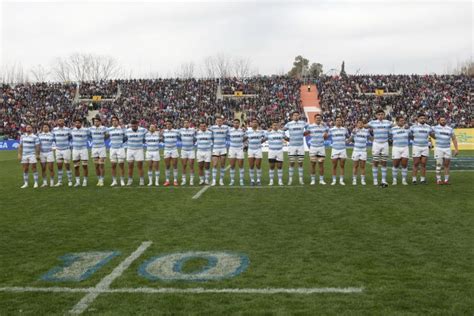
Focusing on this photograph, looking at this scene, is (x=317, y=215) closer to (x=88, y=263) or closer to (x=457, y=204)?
(x=457, y=204)

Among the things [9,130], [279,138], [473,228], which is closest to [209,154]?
[279,138]

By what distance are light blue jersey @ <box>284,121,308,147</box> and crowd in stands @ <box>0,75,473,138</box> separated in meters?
25.8

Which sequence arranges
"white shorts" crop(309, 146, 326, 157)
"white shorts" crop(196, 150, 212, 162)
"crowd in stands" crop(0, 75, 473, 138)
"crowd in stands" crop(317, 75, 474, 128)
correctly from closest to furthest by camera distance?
"white shorts" crop(309, 146, 326, 157) → "white shorts" crop(196, 150, 212, 162) → "crowd in stands" crop(317, 75, 474, 128) → "crowd in stands" crop(0, 75, 473, 138)

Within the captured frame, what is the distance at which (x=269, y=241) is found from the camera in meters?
7.07

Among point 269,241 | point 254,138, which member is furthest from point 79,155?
point 269,241

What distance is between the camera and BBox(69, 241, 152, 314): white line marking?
4.62 meters

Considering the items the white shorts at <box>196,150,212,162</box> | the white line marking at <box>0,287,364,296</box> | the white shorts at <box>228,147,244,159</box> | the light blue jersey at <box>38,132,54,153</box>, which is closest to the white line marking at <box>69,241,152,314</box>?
the white line marking at <box>0,287,364,296</box>

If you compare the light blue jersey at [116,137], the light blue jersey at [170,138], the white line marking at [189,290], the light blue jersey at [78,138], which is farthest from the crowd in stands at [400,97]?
the white line marking at [189,290]

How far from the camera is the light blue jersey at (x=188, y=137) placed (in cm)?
1345

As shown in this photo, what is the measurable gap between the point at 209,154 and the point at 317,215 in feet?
→ 16.5

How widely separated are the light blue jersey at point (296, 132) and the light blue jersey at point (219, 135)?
1810mm

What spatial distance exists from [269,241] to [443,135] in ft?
27.6

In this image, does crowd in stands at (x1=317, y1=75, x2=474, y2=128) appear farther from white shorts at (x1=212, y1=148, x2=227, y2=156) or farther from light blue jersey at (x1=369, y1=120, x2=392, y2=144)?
white shorts at (x1=212, y1=148, x2=227, y2=156)

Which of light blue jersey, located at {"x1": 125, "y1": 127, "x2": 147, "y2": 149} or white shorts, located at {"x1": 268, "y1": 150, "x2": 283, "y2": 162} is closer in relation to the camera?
white shorts, located at {"x1": 268, "y1": 150, "x2": 283, "y2": 162}
